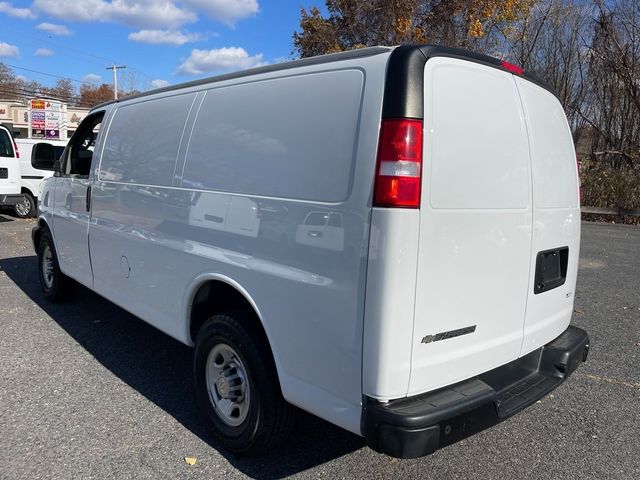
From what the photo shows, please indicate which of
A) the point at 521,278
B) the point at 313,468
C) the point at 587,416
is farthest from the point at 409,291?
the point at 587,416

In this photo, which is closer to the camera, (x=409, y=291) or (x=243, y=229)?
(x=409, y=291)

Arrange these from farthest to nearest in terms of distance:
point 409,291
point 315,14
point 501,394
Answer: point 315,14
point 501,394
point 409,291

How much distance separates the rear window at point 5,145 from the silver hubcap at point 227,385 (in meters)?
11.2

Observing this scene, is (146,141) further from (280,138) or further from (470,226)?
(470,226)

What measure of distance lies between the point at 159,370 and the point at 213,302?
1274mm

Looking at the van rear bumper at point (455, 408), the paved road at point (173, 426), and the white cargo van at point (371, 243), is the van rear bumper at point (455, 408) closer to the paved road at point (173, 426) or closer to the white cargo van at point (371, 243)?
the white cargo van at point (371, 243)

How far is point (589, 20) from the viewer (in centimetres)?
2005

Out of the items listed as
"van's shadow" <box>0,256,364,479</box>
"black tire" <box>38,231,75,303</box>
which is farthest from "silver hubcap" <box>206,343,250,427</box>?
"black tire" <box>38,231,75,303</box>

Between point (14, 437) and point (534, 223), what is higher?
Answer: point (534, 223)

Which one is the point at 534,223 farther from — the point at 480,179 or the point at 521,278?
the point at 480,179

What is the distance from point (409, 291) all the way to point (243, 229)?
1.03 metres

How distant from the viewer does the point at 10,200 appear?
1205cm

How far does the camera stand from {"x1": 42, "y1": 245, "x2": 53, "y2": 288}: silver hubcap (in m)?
6.01

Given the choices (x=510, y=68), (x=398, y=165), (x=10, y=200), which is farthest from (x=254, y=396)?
(x=10, y=200)
